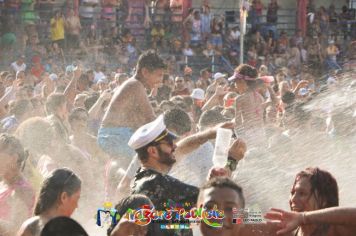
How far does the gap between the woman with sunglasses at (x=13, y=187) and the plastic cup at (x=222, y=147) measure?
1.21m

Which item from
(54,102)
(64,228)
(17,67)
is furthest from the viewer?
(17,67)

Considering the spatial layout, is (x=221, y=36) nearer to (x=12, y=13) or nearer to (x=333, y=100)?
(x=12, y=13)

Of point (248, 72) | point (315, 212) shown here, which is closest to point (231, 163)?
point (315, 212)

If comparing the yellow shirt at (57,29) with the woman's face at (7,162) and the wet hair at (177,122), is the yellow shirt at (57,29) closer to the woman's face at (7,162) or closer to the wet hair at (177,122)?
the wet hair at (177,122)

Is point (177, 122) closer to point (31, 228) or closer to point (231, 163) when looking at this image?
point (231, 163)

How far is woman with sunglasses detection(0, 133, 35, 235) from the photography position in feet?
18.0

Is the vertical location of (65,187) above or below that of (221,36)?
above

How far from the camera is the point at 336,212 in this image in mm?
4094

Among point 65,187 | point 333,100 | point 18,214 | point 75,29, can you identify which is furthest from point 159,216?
point 75,29

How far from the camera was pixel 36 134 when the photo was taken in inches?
311

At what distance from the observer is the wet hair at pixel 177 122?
6832 millimetres

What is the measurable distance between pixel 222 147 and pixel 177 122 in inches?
65.6

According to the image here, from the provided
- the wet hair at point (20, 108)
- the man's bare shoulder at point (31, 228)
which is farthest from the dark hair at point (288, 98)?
the man's bare shoulder at point (31, 228)

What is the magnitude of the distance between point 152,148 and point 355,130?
7101mm
